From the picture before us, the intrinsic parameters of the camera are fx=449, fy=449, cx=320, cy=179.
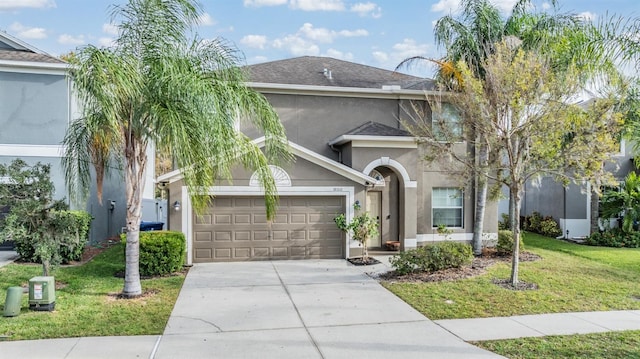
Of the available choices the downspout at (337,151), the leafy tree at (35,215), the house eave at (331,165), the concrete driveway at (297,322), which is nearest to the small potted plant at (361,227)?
the house eave at (331,165)

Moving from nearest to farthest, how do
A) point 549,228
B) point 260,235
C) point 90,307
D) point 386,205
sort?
point 90,307 → point 260,235 → point 386,205 → point 549,228

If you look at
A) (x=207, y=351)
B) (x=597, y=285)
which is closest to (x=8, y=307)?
(x=207, y=351)

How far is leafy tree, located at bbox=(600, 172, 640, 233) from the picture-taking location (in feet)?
59.9

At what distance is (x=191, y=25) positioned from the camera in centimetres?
938

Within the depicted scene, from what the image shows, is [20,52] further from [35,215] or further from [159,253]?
[159,253]

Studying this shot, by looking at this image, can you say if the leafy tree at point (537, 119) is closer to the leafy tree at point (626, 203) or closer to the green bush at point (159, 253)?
the green bush at point (159, 253)

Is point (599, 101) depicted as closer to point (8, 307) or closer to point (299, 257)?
point (299, 257)

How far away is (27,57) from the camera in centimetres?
1488

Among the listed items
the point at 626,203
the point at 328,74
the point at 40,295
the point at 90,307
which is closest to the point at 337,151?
the point at 328,74

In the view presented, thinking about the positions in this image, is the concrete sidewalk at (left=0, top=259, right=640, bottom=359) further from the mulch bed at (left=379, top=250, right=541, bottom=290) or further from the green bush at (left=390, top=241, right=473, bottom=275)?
the green bush at (left=390, top=241, right=473, bottom=275)

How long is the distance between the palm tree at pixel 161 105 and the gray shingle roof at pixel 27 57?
688 cm

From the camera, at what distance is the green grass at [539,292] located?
8734 millimetres

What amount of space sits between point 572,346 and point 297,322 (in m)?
4.31

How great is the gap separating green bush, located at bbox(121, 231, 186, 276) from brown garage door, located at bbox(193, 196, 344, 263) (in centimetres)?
194
